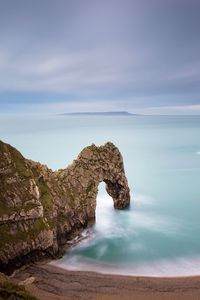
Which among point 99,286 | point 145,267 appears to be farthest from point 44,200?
point 145,267

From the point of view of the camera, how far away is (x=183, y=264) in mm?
38969

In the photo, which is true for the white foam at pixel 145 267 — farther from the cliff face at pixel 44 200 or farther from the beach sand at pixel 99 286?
the cliff face at pixel 44 200

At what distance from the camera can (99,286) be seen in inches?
1332

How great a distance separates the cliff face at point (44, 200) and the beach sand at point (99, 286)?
89.0 inches

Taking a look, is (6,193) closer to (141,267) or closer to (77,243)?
(77,243)

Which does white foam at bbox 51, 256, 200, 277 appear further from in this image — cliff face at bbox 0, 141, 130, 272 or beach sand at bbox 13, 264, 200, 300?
cliff face at bbox 0, 141, 130, 272

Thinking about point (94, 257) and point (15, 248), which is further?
point (94, 257)

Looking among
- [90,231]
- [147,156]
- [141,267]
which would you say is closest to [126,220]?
[90,231]

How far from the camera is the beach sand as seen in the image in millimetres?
32094

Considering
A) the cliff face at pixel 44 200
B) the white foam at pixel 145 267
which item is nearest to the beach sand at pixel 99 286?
the white foam at pixel 145 267

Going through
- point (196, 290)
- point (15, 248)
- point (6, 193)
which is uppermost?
point (6, 193)

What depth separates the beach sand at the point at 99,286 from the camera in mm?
32094

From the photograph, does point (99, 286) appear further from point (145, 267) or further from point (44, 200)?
point (44, 200)

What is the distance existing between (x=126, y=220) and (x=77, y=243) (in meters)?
10.7
